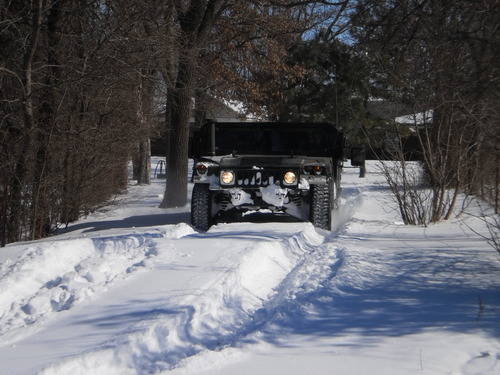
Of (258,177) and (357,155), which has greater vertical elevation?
(357,155)

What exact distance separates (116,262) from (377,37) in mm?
4084

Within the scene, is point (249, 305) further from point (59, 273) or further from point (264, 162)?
point (264, 162)

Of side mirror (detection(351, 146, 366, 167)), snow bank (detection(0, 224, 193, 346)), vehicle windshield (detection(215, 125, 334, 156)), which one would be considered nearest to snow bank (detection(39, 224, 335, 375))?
snow bank (detection(0, 224, 193, 346))

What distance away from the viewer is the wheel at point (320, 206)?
318 inches

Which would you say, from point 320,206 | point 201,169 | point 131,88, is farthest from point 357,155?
point 131,88

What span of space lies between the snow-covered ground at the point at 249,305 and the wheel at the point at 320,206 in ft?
3.64

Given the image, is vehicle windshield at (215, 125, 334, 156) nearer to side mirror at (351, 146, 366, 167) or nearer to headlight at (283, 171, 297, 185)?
side mirror at (351, 146, 366, 167)

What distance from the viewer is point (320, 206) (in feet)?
26.6

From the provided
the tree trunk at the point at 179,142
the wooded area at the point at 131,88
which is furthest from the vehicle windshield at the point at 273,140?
the tree trunk at the point at 179,142

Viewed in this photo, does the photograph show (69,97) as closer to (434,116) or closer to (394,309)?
(434,116)

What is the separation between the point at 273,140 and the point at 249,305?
5.53 m

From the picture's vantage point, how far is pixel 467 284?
473 cm

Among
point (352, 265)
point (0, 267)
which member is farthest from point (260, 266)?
point (0, 267)

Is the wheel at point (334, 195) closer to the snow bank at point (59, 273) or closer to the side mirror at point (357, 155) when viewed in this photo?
the side mirror at point (357, 155)
